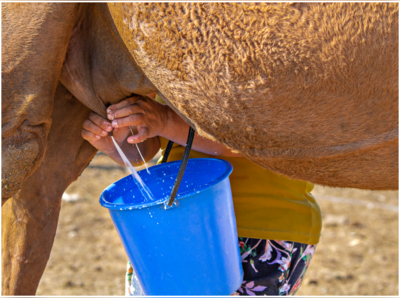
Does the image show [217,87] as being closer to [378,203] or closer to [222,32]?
[222,32]

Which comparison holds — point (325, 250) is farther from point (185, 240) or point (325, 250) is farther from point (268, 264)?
point (185, 240)

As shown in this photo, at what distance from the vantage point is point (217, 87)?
2.23ft

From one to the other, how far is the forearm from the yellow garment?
0.06 meters

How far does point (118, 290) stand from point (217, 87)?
1.96 m

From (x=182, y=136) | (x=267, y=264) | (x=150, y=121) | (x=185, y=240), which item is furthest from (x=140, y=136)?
(x=267, y=264)

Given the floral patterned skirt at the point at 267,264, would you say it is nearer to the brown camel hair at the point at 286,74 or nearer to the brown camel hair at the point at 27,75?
the brown camel hair at the point at 286,74

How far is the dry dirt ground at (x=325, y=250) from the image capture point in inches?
91.1

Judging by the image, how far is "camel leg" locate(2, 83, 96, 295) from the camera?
114cm

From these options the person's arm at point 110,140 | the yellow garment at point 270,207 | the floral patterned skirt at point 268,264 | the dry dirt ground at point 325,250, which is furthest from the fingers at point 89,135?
the dry dirt ground at point 325,250

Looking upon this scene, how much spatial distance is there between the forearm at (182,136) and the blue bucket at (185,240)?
0.38 ft

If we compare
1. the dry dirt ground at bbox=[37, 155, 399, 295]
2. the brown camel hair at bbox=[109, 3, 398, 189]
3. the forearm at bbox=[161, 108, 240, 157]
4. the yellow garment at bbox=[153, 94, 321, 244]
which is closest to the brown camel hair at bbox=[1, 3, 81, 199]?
the brown camel hair at bbox=[109, 3, 398, 189]

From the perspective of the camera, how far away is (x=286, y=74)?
2.12 feet

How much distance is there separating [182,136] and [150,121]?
0.43ft

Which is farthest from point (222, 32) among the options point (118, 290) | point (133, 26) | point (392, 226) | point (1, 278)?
point (392, 226)
